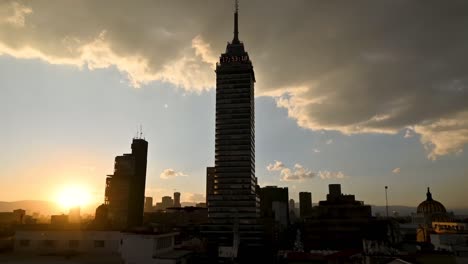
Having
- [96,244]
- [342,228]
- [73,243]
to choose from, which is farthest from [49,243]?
[342,228]

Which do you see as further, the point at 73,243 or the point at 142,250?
the point at 73,243

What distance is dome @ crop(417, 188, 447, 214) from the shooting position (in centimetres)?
17175

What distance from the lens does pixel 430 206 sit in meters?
174

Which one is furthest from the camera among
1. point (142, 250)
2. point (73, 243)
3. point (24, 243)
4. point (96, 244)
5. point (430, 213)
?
point (430, 213)

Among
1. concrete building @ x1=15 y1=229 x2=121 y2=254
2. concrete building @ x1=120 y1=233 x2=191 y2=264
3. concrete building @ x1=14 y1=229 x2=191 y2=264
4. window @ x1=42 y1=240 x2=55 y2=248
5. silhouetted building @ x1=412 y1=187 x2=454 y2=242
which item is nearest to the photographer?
concrete building @ x1=120 y1=233 x2=191 y2=264

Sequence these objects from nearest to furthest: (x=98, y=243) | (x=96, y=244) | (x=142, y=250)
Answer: (x=142, y=250)
(x=96, y=244)
(x=98, y=243)

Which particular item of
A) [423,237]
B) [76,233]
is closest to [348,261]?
[76,233]

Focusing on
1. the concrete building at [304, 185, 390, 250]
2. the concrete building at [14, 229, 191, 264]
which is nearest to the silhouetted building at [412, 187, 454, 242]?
the concrete building at [304, 185, 390, 250]

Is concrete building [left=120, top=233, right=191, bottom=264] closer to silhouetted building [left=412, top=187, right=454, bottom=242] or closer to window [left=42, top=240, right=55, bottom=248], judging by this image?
window [left=42, top=240, right=55, bottom=248]

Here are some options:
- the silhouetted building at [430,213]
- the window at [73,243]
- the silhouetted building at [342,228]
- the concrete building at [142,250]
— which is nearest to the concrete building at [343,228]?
the silhouetted building at [342,228]

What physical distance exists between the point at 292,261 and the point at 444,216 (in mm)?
125857

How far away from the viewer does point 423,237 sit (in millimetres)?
149625

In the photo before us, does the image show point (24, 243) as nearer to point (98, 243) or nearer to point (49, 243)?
point (49, 243)

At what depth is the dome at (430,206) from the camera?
172 metres
